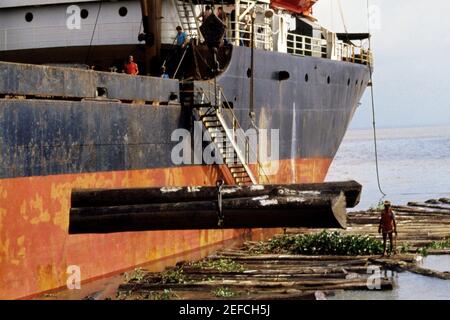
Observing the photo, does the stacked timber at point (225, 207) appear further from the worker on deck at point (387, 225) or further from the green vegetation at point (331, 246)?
the green vegetation at point (331, 246)

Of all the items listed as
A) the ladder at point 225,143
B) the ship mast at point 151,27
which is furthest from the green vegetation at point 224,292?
the ship mast at point 151,27

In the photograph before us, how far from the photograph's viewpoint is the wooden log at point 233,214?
12609 millimetres

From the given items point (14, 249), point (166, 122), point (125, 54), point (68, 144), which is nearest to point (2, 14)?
point (125, 54)

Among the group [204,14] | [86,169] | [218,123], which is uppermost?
[204,14]

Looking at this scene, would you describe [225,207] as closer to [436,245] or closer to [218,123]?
[436,245]

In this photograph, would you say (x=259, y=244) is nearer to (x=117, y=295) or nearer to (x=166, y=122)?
(x=166, y=122)

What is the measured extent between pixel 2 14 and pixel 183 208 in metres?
13.4

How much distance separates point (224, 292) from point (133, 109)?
5.04 metres

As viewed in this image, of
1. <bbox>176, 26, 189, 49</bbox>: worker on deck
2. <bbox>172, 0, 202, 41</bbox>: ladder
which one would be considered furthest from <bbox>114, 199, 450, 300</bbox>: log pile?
<bbox>172, 0, 202, 41</bbox>: ladder

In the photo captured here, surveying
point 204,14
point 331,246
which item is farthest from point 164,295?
point 204,14

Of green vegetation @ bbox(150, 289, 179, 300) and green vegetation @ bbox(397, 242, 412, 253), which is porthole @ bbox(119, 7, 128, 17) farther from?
green vegetation @ bbox(150, 289, 179, 300)

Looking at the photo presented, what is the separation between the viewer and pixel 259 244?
19.9m

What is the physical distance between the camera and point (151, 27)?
2145 centimetres

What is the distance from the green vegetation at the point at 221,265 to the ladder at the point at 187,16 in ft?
24.5
